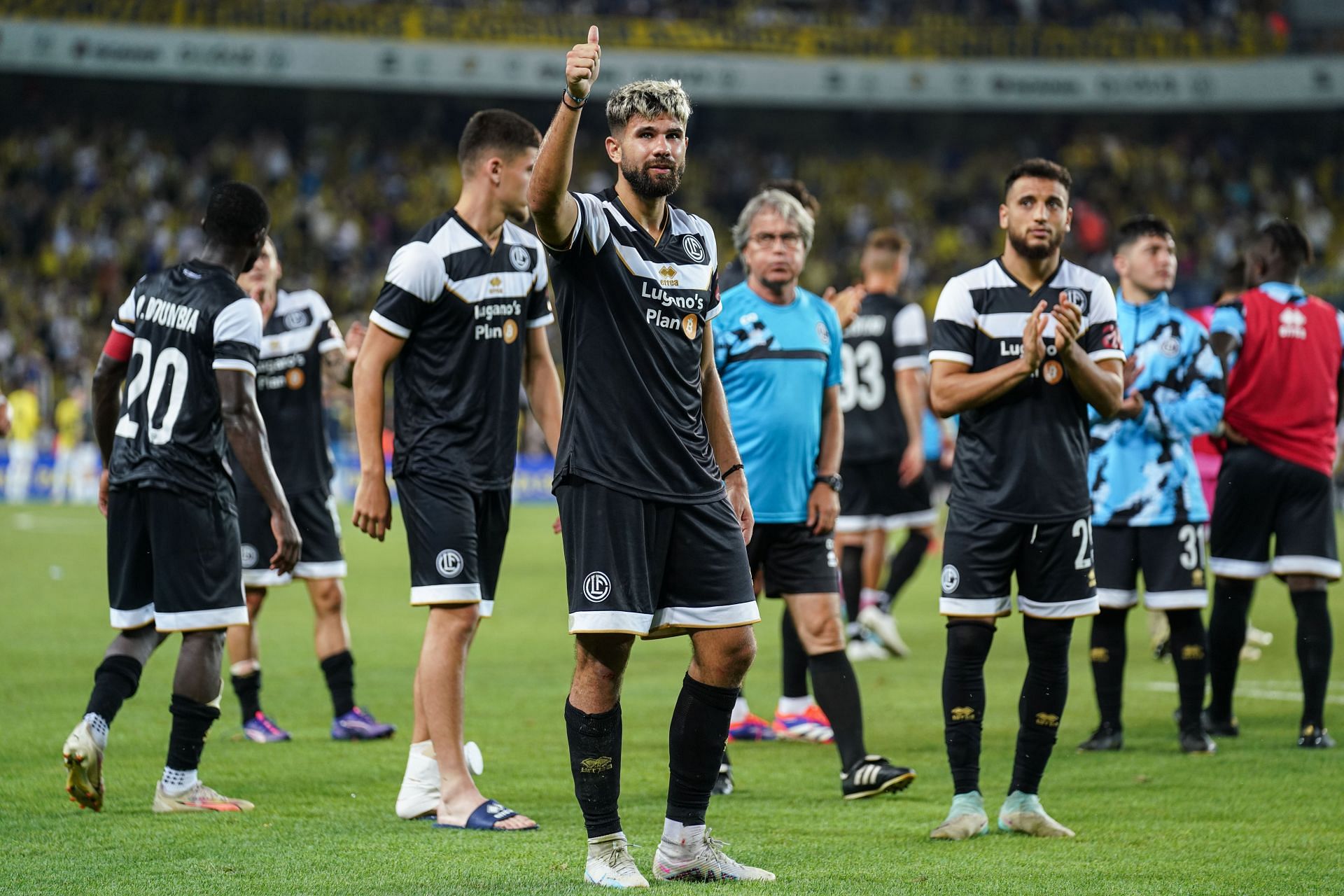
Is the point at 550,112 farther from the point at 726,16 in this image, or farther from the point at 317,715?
the point at 317,715

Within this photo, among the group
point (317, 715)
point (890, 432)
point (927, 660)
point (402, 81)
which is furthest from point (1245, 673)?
point (402, 81)

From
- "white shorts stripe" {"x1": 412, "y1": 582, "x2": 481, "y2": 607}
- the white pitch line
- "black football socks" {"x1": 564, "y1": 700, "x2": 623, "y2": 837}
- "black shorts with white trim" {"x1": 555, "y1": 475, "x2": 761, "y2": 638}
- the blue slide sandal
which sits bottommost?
the white pitch line

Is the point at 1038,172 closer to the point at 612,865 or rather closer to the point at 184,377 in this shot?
the point at 612,865

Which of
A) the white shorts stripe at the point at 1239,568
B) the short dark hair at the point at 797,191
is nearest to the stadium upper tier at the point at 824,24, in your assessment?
the short dark hair at the point at 797,191

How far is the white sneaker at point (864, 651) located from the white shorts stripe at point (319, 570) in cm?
408

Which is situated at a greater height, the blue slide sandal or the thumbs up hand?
the thumbs up hand

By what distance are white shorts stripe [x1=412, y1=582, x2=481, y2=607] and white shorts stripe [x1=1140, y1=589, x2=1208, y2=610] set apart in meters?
3.20

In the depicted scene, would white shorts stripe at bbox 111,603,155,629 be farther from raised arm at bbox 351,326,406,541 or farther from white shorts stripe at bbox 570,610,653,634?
white shorts stripe at bbox 570,610,653,634

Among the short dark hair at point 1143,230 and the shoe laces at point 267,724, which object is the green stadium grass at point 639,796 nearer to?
the shoe laces at point 267,724

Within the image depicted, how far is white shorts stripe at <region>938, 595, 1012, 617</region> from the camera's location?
5531mm

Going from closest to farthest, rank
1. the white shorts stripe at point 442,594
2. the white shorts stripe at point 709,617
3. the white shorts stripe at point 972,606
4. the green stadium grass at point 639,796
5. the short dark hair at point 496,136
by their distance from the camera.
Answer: the white shorts stripe at point 709,617 < the green stadium grass at point 639,796 < the white shorts stripe at point 972,606 < the white shorts stripe at point 442,594 < the short dark hair at point 496,136

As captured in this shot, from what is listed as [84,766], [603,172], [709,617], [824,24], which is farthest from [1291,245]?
[824,24]

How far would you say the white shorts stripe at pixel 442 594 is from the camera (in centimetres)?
566

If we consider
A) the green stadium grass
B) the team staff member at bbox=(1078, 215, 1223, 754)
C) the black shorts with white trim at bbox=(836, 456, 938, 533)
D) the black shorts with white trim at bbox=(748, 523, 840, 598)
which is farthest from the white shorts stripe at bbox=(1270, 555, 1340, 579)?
the black shorts with white trim at bbox=(836, 456, 938, 533)
